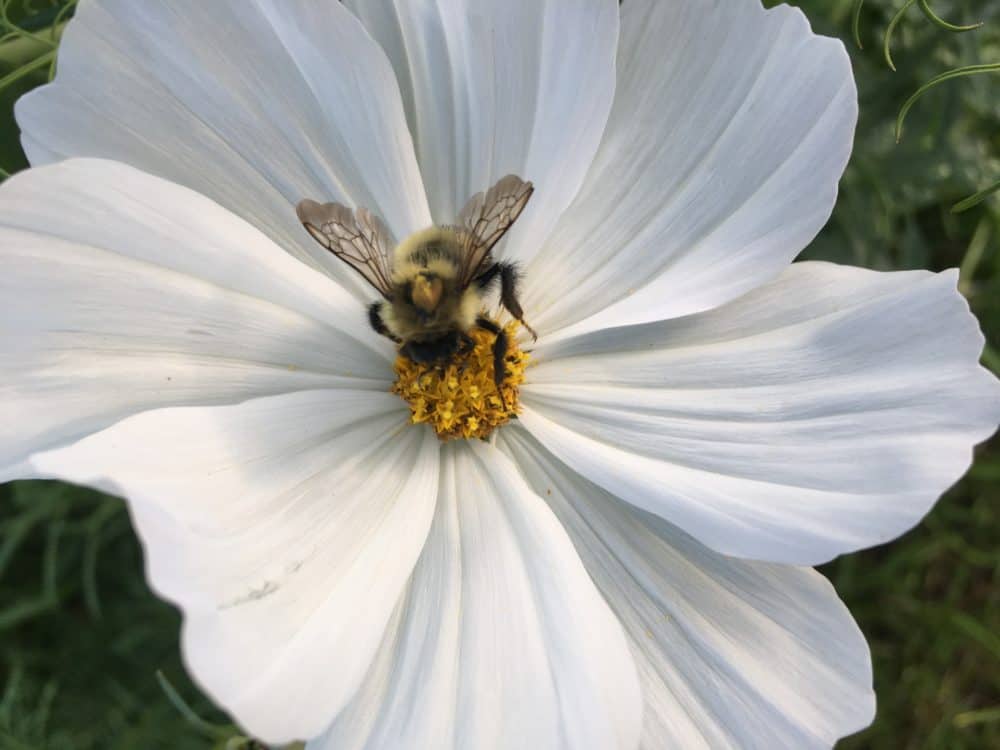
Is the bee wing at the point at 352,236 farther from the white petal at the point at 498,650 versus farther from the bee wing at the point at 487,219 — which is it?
the white petal at the point at 498,650

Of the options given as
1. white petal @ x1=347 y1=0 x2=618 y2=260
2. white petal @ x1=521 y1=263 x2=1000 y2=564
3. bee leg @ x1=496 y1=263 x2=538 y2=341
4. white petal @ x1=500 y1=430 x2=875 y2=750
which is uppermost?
white petal @ x1=347 y1=0 x2=618 y2=260

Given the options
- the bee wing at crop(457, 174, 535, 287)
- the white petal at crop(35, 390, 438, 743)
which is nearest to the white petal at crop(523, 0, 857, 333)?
the bee wing at crop(457, 174, 535, 287)

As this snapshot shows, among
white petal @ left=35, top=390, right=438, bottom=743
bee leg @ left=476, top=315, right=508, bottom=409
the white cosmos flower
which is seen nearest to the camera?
white petal @ left=35, top=390, right=438, bottom=743

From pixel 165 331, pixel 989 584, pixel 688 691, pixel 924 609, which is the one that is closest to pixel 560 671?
pixel 688 691

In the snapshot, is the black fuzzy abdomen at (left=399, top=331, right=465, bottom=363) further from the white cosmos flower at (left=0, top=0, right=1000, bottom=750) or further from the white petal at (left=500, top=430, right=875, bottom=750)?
the white petal at (left=500, top=430, right=875, bottom=750)

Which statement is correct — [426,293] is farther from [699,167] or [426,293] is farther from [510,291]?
[699,167]
